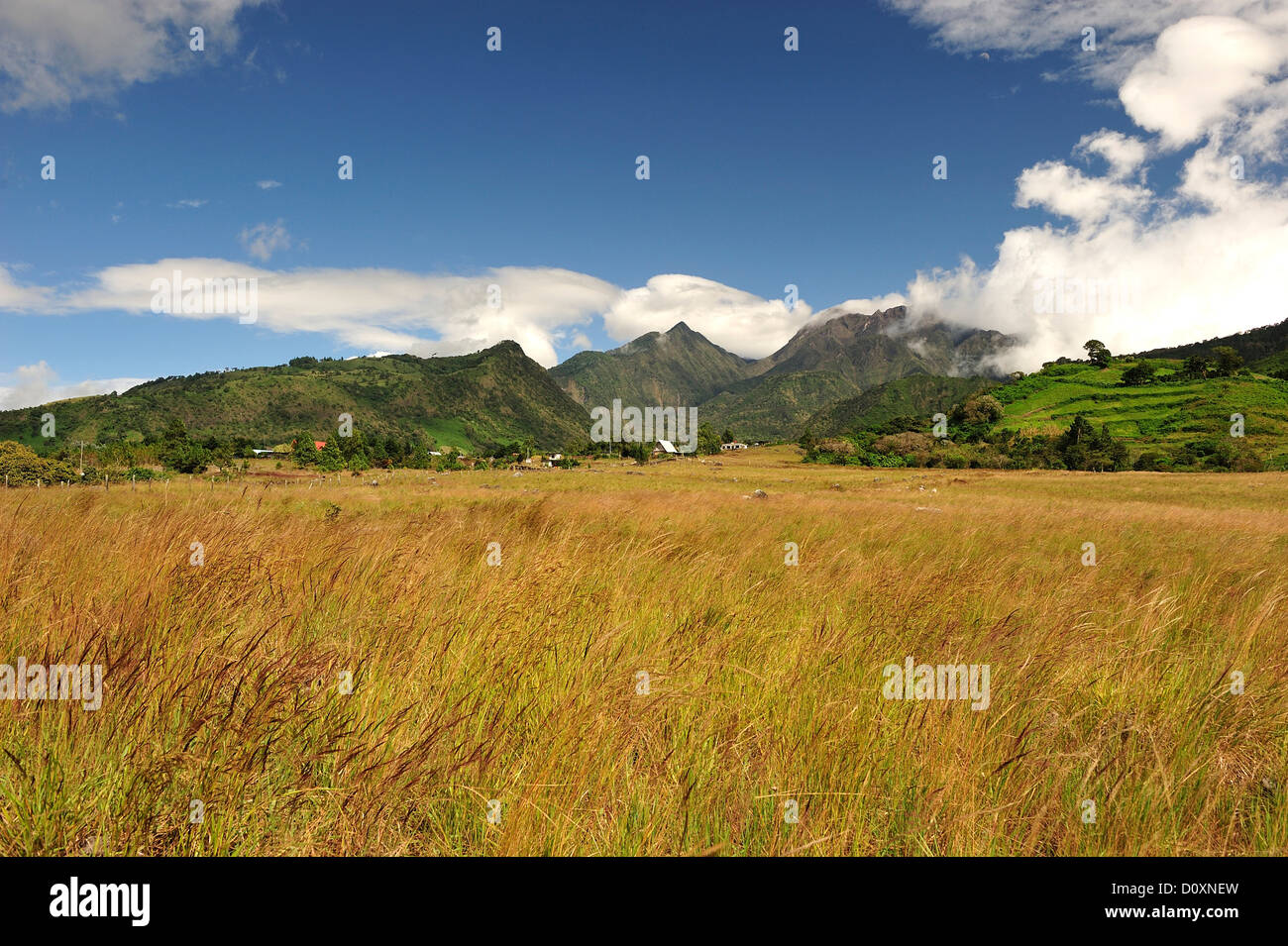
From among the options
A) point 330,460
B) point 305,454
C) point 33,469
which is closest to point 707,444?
point 330,460

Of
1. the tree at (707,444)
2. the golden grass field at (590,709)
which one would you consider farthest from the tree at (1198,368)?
the golden grass field at (590,709)

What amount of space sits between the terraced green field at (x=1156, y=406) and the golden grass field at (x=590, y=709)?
257 feet

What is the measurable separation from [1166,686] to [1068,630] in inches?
20.4

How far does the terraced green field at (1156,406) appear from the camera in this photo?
6462cm

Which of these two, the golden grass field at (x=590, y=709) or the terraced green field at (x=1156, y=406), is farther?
the terraced green field at (x=1156, y=406)

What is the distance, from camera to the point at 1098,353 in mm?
112000

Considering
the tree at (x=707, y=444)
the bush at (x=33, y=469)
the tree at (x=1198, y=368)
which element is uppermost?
the tree at (x=1198, y=368)

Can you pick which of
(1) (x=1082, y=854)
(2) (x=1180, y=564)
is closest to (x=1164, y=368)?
(2) (x=1180, y=564)

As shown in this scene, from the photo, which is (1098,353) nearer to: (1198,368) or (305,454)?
(1198,368)

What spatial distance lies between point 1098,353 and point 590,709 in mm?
146985

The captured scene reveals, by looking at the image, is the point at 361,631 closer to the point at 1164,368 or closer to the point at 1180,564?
the point at 1180,564

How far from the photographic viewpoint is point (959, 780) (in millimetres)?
1905

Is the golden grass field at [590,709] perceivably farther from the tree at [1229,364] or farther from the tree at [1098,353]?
the tree at [1098,353]
